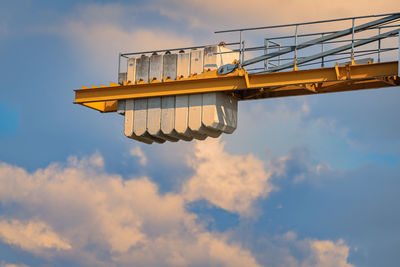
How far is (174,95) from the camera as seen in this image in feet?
99.0

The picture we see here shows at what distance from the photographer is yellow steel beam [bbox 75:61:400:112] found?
1085 inches

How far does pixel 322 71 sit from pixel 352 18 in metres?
1.84

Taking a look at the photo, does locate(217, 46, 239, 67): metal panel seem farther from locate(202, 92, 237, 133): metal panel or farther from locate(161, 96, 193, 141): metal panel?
locate(161, 96, 193, 141): metal panel

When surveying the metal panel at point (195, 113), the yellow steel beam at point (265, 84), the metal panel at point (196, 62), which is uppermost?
the metal panel at point (196, 62)

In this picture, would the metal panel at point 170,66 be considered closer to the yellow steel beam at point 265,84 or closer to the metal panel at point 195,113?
the yellow steel beam at point 265,84

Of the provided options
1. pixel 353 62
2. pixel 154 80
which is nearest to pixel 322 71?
pixel 353 62

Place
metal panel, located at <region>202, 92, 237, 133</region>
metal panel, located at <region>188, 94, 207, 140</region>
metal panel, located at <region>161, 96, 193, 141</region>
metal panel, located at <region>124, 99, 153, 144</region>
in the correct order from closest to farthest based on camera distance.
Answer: metal panel, located at <region>202, 92, 237, 133</region> → metal panel, located at <region>188, 94, 207, 140</region> → metal panel, located at <region>161, 96, 193, 141</region> → metal panel, located at <region>124, 99, 153, 144</region>

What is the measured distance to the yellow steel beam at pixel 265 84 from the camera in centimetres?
2756

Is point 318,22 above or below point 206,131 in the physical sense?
above

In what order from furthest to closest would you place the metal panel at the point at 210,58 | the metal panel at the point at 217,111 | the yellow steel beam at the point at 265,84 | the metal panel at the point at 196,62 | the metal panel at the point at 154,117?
the metal panel at the point at 154,117 → the metal panel at the point at 196,62 → the metal panel at the point at 210,58 → the metal panel at the point at 217,111 → the yellow steel beam at the point at 265,84

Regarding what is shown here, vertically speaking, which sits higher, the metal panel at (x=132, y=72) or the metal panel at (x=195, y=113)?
the metal panel at (x=132, y=72)

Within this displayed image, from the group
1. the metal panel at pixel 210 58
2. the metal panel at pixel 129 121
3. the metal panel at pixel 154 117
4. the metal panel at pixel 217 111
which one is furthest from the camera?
the metal panel at pixel 129 121

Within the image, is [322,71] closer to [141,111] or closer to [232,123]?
[232,123]

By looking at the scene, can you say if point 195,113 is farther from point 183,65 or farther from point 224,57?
point 224,57
